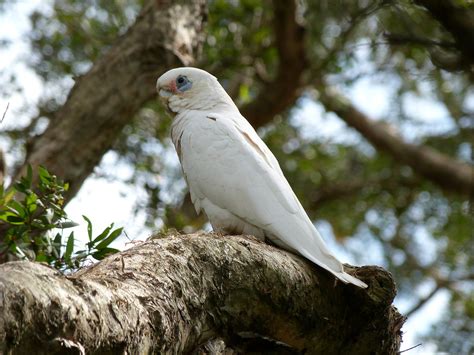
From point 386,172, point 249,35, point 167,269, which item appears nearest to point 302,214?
point 167,269

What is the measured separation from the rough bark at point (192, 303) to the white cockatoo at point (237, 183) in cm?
24

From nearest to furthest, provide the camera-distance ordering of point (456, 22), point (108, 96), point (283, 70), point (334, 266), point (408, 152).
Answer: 1. point (456, 22)
2. point (334, 266)
3. point (108, 96)
4. point (283, 70)
5. point (408, 152)

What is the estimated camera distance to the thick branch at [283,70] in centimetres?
595

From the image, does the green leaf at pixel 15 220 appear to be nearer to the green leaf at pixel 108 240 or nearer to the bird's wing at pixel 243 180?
the green leaf at pixel 108 240

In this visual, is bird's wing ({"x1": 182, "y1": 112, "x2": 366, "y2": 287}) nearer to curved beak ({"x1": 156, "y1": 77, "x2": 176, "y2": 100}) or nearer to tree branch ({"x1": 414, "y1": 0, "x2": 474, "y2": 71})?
curved beak ({"x1": 156, "y1": 77, "x2": 176, "y2": 100})

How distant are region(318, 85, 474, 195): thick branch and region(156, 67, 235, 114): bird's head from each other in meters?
3.45

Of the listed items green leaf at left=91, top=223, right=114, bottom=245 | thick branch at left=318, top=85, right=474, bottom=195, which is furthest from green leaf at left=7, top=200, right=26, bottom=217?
thick branch at left=318, top=85, right=474, bottom=195

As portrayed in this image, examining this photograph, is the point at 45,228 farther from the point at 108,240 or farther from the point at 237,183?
the point at 237,183

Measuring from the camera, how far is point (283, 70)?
6.47m

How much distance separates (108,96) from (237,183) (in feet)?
4.56

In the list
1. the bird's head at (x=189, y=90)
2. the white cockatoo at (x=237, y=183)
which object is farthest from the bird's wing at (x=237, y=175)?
the bird's head at (x=189, y=90)

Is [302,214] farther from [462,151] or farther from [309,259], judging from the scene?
[462,151]

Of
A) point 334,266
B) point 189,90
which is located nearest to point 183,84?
point 189,90

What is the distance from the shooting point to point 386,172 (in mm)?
8461
